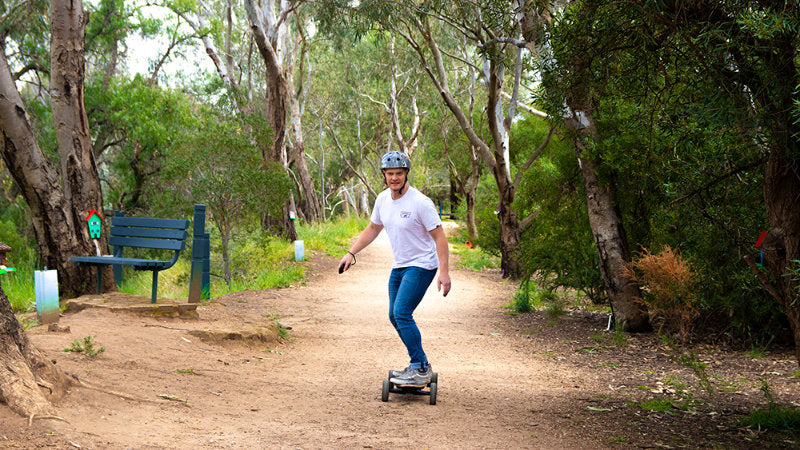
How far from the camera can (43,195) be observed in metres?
8.60

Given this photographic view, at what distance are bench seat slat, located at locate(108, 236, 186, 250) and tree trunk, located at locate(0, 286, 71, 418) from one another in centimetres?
373

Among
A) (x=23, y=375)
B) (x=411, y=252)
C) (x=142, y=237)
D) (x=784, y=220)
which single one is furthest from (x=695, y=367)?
(x=142, y=237)

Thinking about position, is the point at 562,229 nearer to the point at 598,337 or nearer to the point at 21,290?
the point at 598,337

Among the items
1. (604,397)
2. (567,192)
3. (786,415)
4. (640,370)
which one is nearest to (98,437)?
(604,397)

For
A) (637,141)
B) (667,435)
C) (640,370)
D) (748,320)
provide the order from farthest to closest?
1. (637,141)
2. (748,320)
3. (640,370)
4. (667,435)

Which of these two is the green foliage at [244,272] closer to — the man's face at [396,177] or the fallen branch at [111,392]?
the fallen branch at [111,392]

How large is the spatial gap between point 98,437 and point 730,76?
162 inches

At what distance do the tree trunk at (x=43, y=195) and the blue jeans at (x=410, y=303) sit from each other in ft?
17.4

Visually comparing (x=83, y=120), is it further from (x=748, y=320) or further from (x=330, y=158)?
(x=330, y=158)

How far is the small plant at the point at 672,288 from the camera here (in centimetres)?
756

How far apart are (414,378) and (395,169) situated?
1621 mm

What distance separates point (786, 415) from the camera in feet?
15.6

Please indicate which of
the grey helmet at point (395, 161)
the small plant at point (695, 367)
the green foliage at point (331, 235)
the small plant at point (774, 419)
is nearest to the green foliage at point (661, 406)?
the small plant at point (695, 367)

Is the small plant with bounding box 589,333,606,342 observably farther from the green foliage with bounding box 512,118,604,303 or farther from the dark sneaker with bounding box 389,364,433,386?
the dark sneaker with bounding box 389,364,433,386
